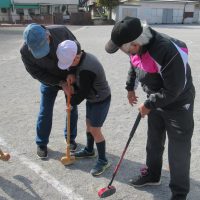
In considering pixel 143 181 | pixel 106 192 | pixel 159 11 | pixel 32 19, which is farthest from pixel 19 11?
pixel 106 192

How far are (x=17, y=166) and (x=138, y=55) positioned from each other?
2.23 meters

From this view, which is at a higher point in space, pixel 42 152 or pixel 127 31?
pixel 127 31

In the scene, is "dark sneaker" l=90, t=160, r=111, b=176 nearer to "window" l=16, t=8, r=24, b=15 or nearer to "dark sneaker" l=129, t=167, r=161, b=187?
"dark sneaker" l=129, t=167, r=161, b=187

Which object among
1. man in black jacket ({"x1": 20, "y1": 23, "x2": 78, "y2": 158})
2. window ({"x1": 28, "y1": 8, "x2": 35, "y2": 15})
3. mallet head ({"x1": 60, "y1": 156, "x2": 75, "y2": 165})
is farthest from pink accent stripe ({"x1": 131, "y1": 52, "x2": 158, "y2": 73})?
window ({"x1": 28, "y1": 8, "x2": 35, "y2": 15})

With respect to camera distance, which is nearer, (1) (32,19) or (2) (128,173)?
(2) (128,173)

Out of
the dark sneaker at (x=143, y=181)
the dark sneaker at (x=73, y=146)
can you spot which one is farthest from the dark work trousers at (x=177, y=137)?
the dark sneaker at (x=73, y=146)

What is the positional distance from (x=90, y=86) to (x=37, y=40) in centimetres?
73

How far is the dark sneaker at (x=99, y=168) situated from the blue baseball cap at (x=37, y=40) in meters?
1.47

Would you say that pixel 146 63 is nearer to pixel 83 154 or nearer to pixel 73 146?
pixel 83 154

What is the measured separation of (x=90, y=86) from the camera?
363 cm

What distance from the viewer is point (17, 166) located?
A: 167 inches

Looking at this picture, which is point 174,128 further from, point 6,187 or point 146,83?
point 6,187

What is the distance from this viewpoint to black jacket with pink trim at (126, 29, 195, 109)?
2820 mm

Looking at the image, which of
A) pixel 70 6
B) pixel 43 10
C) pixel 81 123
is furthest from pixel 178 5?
pixel 81 123
